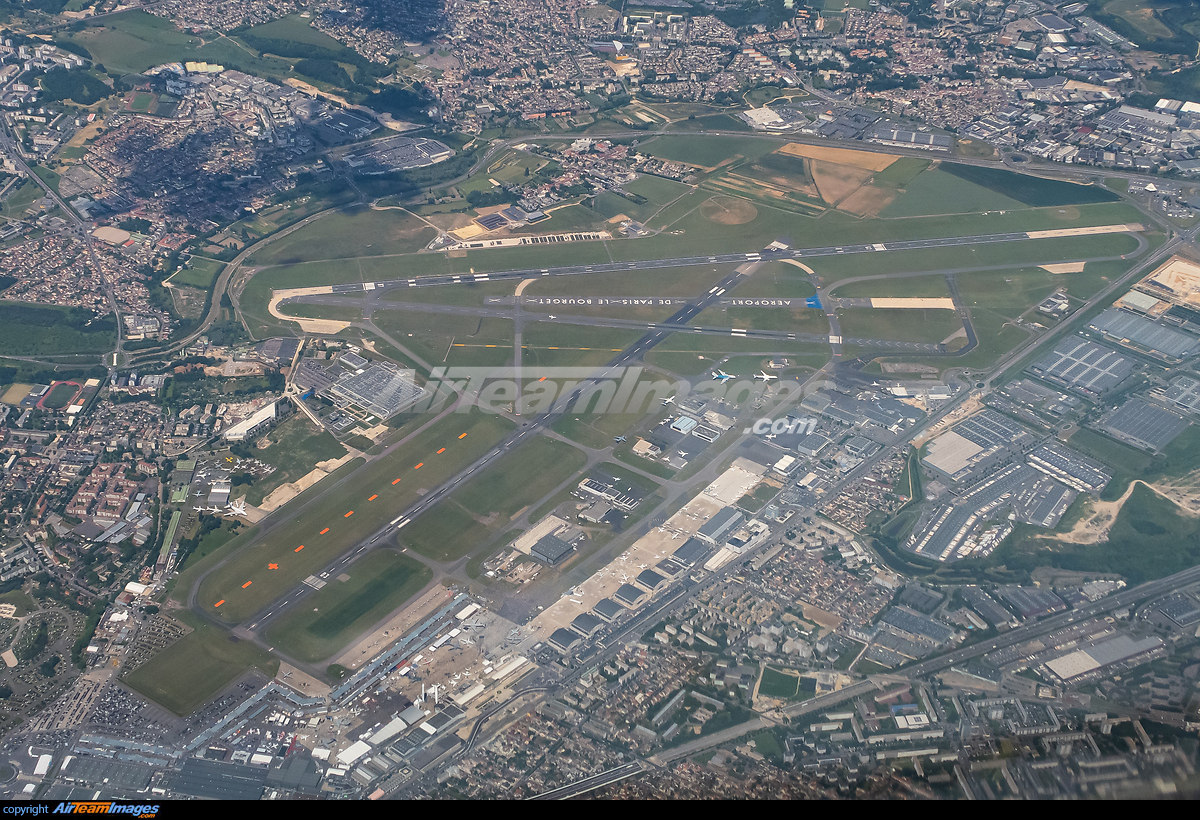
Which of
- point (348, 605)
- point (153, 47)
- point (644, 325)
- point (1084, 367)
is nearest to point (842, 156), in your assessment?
point (644, 325)

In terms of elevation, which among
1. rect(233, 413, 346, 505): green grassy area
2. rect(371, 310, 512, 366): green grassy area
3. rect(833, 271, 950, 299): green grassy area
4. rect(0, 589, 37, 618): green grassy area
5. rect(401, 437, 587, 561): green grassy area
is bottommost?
rect(0, 589, 37, 618): green grassy area

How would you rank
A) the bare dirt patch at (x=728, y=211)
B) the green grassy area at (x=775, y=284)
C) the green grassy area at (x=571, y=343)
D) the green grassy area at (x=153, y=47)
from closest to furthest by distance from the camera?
the green grassy area at (x=571, y=343) < the green grassy area at (x=775, y=284) < the bare dirt patch at (x=728, y=211) < the green grassy area at (x=153, y=47)

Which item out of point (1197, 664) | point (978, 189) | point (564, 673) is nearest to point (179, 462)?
point (564, 673)

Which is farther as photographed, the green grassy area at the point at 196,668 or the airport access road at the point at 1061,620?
the green grassy area at the point at 196,668

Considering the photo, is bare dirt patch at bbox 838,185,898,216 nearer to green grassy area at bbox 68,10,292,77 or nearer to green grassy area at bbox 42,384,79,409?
green grassy area at bbox 68,10,292,77

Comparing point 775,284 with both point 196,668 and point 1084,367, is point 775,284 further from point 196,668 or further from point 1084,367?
point 196,668

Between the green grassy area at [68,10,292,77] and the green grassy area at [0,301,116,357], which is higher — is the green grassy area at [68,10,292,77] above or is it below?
above

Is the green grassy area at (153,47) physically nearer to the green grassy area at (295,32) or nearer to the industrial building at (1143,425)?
the green grassy area at (295,32)

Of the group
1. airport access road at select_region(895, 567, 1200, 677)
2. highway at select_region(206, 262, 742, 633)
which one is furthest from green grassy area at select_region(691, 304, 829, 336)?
airport access road at select_region(895, 567, 1200, 677)

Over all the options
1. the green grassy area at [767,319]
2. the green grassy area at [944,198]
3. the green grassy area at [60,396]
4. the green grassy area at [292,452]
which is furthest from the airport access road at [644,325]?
the green grassy area at [944,198]
